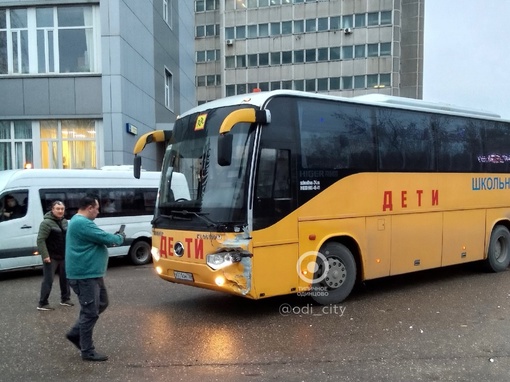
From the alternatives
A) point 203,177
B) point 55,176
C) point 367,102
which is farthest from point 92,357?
point 55,176

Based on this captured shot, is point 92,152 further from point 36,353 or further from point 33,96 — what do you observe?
point 36,353

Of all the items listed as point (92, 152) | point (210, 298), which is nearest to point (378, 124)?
point (210, 298)

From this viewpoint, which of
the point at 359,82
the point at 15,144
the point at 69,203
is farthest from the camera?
the point at 359,82

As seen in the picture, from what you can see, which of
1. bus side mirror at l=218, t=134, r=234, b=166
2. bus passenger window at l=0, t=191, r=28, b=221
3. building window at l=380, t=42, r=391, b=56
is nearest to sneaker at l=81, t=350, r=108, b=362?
bus side mirror at l=218, t=134, r=234, b=166

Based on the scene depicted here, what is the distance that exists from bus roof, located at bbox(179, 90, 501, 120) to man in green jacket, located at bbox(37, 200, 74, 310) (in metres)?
2.70

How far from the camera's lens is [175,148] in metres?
7.62

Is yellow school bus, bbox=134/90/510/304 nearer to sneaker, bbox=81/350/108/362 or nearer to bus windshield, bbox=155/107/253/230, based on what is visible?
bus windshield, bbox=155/107/253/230

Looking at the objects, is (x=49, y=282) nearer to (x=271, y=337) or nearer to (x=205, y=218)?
(x=205, y=218)

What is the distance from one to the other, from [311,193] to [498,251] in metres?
5.77

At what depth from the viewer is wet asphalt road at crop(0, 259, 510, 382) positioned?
493 cm

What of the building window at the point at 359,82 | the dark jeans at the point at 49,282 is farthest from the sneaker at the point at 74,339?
the building window at the point at 359,82

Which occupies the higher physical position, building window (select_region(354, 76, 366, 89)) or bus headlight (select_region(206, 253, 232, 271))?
building window (select_region(354, 76, 366, 89))

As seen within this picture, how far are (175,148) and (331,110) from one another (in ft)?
8.36

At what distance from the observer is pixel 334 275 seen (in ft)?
24.5
